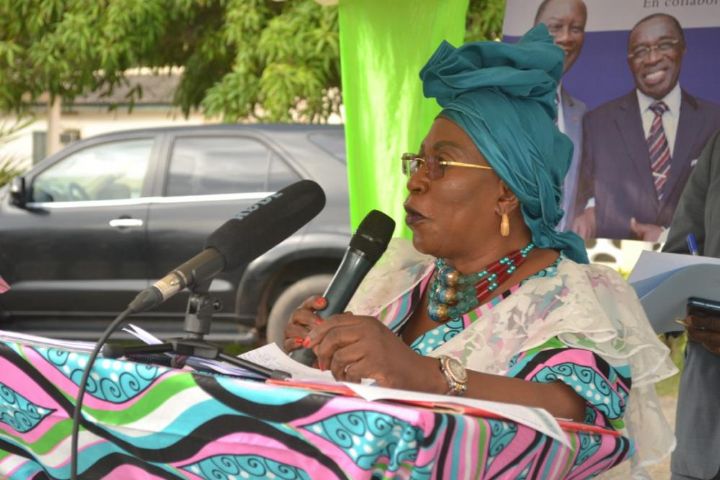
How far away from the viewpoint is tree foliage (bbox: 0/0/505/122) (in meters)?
10.1

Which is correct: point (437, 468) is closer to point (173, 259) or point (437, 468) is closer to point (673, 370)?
point (673, 370)

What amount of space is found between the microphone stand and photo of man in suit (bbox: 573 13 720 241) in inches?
96.8

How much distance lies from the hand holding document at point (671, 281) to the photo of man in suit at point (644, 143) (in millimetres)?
1184

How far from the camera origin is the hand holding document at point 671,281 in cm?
256

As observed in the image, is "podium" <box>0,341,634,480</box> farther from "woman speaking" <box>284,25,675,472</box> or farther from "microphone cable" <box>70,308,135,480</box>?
"woman speaking" <box>284,25,675,472</box>

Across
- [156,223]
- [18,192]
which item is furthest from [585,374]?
[18,192]

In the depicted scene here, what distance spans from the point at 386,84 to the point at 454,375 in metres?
2.17

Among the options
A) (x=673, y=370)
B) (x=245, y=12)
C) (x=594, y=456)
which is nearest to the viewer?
(x=594, y=456)

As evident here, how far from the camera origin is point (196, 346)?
5.47 feet

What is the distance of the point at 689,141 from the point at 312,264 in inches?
194

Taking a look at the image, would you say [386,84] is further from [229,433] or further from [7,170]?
[7,170]

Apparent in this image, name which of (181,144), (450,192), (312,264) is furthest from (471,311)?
(181,144)

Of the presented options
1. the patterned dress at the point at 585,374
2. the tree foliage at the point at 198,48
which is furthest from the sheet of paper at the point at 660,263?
the tree foliage at the point at 198,48

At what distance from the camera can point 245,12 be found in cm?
1062
